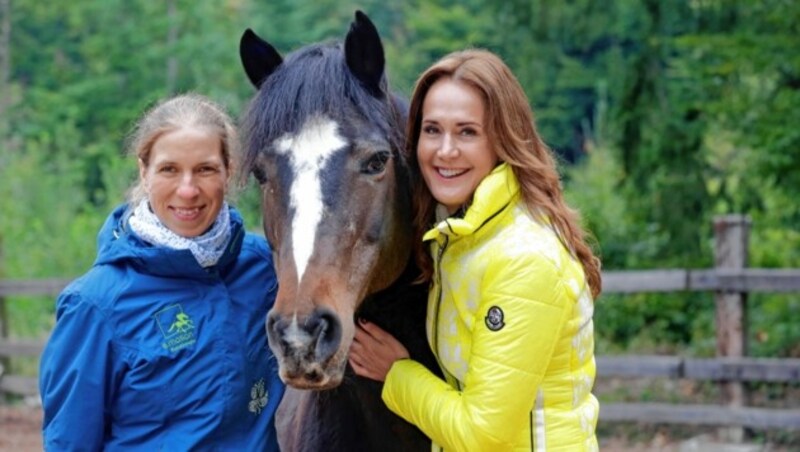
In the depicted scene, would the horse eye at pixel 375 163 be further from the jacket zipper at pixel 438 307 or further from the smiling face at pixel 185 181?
the smiling face at pixel 185 181

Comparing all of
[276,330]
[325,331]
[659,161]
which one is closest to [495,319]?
[325,331]

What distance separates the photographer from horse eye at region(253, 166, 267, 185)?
288cm

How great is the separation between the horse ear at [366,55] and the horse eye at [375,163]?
22 centimetres

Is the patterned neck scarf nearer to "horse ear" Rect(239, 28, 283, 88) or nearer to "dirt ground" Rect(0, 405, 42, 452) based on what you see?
"horse ear" Rect(239, 28, 283, 88)

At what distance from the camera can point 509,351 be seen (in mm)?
2615

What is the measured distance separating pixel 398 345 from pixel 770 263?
8836 millimetres

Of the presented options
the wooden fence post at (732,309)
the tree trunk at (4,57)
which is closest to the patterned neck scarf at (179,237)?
the wooden fence post at (732,309)

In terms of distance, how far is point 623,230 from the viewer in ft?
40.8

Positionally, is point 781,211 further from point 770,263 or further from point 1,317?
point 1,317

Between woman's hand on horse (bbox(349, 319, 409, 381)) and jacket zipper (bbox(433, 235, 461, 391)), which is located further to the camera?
woman's hand on horse (bbox(349, 319, 409, 381))

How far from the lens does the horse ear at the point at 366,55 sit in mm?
2986

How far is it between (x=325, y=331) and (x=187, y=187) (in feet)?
2.03

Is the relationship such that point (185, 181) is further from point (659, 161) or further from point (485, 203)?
point (659, 161)

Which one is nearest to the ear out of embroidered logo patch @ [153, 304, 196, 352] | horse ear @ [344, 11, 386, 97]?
embroidered logo patch @ [153, 304, 196, 352]
